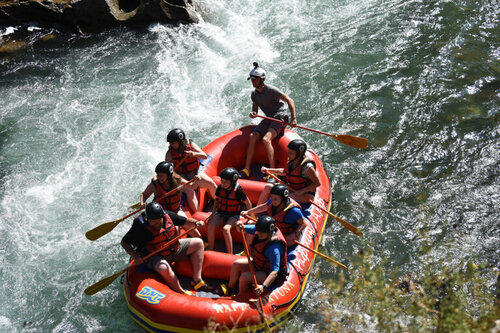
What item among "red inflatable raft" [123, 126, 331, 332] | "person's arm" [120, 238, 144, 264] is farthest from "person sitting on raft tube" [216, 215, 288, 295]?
"person's arm" [120, 238, 144, 264]

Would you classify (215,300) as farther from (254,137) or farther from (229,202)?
(254,137)

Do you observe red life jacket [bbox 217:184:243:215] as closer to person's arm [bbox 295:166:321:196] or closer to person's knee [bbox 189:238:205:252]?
person's knee [bbox 189:238:205:252]

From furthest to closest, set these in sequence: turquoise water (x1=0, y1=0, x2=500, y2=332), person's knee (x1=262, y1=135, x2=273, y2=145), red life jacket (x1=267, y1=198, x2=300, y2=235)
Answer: person's knee (x1=262, y1=135, x2=273, y2=145), turquoise water (x1=0, y1=0, x2=500, y2=332), red life jacket (x1=267, y1=198, x2=300, y2=235)

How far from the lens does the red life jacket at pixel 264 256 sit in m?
4.99

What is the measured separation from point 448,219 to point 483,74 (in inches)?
144

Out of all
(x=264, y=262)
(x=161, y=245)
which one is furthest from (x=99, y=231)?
(x=264, y=262)

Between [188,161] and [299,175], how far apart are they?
4.59 ft

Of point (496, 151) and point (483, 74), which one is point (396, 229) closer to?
point (496, 151)

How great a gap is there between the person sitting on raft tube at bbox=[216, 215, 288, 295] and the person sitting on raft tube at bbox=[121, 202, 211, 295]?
0.40 metres

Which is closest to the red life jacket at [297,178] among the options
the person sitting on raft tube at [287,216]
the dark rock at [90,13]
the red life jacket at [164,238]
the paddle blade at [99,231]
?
the person sitting on raft tube at [287,216]

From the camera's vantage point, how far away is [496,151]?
25.1 feet

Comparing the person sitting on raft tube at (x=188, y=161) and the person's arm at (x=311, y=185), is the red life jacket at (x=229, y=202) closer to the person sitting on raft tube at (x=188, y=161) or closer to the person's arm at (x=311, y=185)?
the person sitting on raft tube at (x=188, y=161)

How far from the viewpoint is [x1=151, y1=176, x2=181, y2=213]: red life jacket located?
5672 millimetres

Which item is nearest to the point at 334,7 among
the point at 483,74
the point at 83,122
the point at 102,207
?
the point at 483,74
